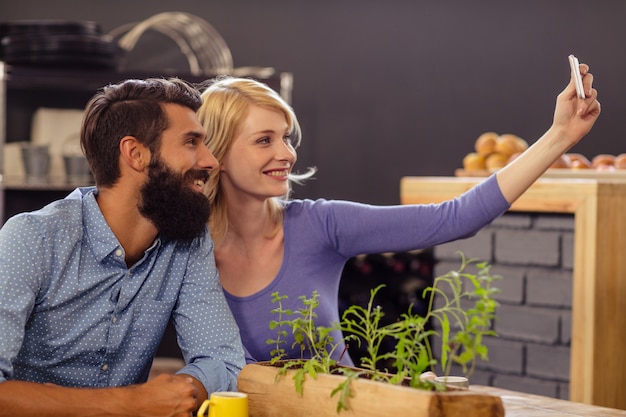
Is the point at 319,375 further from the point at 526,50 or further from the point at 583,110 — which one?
the point at 526,50

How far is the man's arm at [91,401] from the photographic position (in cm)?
168

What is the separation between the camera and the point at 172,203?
80.2 inches

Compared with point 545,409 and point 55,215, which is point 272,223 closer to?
point 55,215

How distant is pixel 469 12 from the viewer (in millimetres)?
4762

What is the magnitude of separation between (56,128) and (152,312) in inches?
109

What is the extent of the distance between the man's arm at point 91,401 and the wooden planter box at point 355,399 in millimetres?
148

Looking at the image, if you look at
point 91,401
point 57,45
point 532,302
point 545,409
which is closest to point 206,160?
point 91,401

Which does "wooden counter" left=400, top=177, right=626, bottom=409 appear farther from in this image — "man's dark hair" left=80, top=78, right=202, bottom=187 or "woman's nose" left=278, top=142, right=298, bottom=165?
"man's dark hair" left=80, top=78, right=202, bottom=187

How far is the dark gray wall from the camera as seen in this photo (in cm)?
461

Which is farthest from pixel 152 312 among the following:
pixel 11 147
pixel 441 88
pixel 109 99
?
pixel 441 88

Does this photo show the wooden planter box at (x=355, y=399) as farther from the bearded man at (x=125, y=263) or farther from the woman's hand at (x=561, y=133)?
the woman's hand at (x=561, y=133)

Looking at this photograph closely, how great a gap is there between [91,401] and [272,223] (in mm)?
907

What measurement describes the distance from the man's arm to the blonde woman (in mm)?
595

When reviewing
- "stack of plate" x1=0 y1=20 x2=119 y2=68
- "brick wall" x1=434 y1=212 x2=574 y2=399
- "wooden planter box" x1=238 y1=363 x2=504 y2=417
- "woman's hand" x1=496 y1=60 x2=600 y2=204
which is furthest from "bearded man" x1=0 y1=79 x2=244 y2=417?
"stack of plate" x1=0 y1=20 x2=119 y2=68
